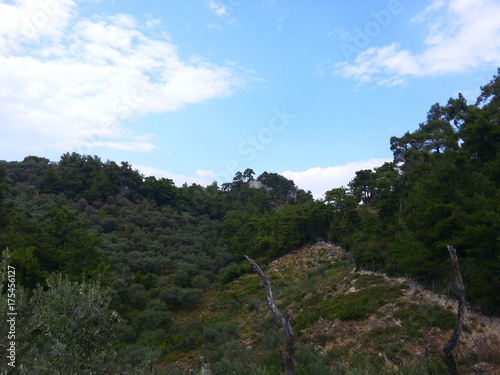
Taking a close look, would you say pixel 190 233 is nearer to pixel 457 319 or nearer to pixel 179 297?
pixel 179 297

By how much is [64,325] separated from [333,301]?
50.7 ft

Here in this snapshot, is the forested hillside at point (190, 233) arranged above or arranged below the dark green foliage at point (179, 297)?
above

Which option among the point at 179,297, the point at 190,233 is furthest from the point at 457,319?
the point at 190,233

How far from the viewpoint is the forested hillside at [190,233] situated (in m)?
11.0

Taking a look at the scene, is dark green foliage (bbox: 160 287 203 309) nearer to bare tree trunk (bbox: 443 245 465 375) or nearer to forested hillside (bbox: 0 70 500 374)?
forested hillside (bbox: 0 70 500 374)

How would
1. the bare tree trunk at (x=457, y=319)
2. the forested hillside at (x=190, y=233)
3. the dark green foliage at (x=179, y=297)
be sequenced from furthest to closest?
the dark green foliage at (x=179, y=297) < the forested hillside at (x=190, y=233) < the bare tree trunk at (x=457, y=319)

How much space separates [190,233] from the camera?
4647 cm

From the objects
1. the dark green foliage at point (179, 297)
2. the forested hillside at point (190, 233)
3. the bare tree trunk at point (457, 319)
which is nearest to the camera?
the bare tree trunk at point (457, 319)

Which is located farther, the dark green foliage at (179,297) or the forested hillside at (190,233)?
the dark green foliage at (179,297)

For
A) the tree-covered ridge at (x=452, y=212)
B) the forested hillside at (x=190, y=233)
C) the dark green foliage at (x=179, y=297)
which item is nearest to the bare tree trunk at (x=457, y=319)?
the forested hillside at (x=190, y=233)

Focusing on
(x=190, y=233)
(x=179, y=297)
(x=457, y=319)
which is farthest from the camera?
(x=190, y=233)

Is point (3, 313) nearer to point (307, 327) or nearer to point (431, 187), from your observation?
point (307, 327)

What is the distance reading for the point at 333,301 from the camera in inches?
730

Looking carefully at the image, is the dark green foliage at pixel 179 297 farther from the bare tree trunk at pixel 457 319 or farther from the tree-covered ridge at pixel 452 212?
the bare tree trunk at pixel 457 319
